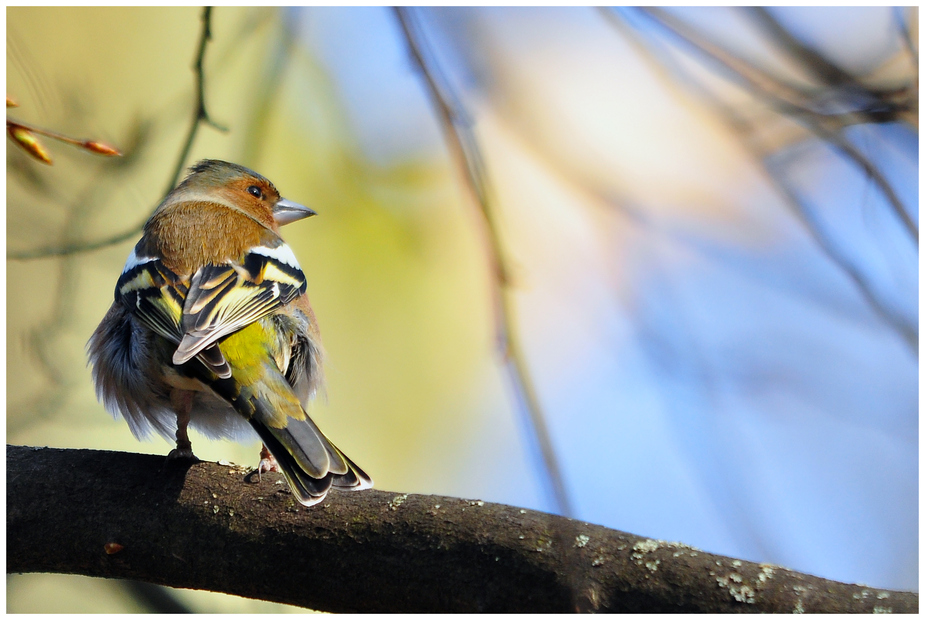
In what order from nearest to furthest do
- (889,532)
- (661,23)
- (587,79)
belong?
1. (889,532)
2. (661,23)
3. (587,79)

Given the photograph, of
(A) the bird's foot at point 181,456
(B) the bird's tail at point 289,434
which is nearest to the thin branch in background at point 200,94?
(B) the bird's tail at point 289,434

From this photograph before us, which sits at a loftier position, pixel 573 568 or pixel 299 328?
pixel 299 328

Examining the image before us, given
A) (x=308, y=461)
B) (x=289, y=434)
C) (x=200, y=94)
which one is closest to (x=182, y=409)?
(x=289, y=434)

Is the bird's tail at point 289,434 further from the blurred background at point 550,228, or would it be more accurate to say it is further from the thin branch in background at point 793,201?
the thin branch in background at point 793,201

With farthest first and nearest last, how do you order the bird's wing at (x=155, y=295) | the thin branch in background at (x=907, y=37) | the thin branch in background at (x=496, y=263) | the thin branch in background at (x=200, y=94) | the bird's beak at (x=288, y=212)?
the bird's beak at (x=288, y=212) → the thin branch in background at (x=200, y=94) → the thin branch in background at (x=907, y=37) → the bird's wing at (x=155, y=295) → the thin branch in background at (x=496, y=263)

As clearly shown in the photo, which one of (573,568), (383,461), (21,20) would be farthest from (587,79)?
(21,20)

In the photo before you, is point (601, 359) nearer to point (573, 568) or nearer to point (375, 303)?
point (375, 303)

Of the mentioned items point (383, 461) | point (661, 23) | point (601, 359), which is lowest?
point (383, 461)
